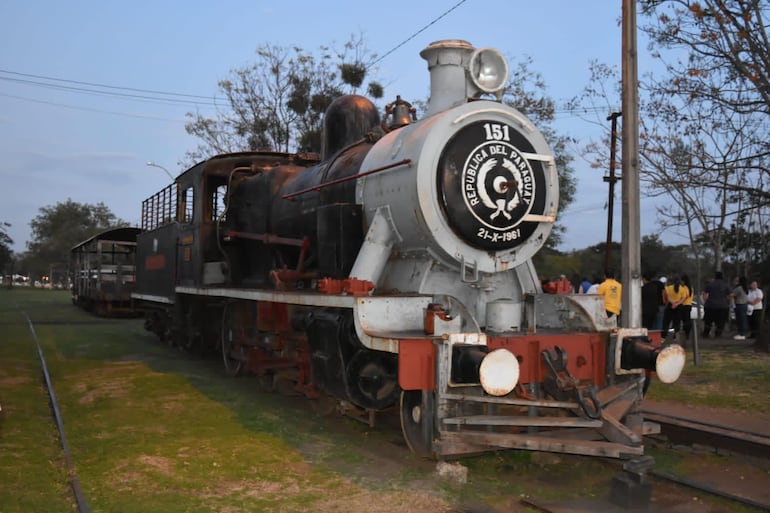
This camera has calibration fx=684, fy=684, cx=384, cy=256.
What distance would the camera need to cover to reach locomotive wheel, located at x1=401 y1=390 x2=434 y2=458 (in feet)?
15.9

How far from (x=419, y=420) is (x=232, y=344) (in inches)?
192

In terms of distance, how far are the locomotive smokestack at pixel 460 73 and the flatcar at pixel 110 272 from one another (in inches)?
732

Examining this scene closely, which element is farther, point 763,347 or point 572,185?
point 572,185

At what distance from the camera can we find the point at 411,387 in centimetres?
461

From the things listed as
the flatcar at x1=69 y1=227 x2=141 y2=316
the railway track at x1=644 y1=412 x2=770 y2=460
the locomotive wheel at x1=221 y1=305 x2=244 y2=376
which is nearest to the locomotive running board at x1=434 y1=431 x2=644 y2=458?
the railway track at x1=644 y1=412 x2=770 y2=460

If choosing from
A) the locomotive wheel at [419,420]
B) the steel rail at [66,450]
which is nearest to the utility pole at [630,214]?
the locomotive wheel at [419,420]

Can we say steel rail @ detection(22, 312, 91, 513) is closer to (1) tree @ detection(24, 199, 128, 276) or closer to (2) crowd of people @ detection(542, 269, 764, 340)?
(2) crowd of people @ detection(542, 269, 764, 340)

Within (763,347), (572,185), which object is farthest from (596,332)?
(572,185)

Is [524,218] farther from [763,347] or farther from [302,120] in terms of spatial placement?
[302,120]

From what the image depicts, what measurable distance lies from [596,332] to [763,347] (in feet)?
28.9

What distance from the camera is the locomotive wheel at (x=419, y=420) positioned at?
Result: 15.9ft

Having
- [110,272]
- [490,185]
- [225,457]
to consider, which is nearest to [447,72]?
[490,185]

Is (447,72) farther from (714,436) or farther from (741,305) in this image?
(741,305)

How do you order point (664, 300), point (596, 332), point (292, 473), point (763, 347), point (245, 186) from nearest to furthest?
1. point (292, 473)
2. point (596, 332)
3. point (245, 186)
4. point (763, 347)
5. point (664, 300)
